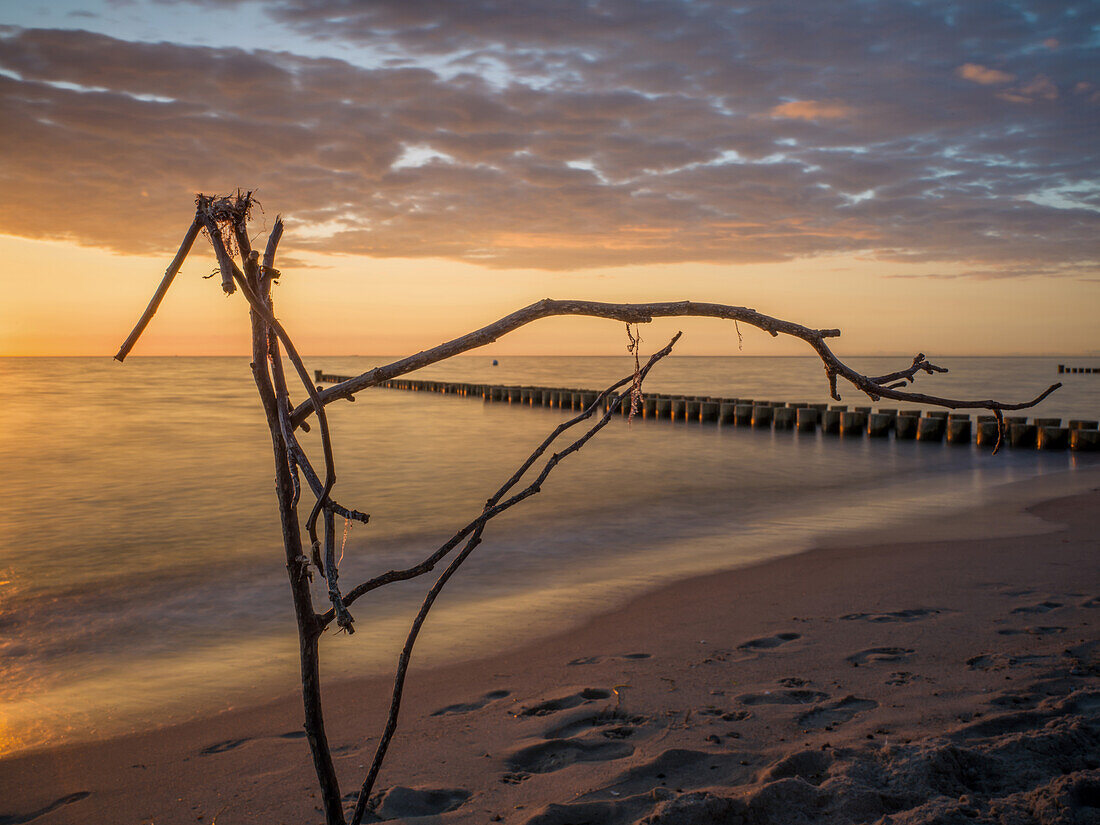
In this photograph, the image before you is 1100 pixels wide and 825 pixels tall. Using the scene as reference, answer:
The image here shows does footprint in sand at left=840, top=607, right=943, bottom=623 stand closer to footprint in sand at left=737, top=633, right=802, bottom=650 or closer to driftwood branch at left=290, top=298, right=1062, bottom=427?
footprint in sand at left=737, top=633, right=802, bottom=650

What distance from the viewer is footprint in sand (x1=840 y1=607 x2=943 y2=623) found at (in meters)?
6.25

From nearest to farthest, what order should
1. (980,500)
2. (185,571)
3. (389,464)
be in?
(185,571) → (980,500) → (389,464)

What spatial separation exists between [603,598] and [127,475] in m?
16.3

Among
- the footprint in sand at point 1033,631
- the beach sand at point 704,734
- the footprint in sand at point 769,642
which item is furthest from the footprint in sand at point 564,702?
the footprint in sand at point 1033,631

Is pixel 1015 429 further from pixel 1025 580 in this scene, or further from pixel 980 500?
pixel 1025 580

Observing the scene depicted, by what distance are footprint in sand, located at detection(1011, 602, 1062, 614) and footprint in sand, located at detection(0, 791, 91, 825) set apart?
6943 millimetres

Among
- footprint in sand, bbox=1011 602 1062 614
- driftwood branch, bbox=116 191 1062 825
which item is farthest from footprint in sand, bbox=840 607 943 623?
driftwood branch, bbox=116 191 1062 825

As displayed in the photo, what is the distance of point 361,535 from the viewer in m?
12.1

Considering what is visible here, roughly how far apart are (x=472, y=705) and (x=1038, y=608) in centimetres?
492

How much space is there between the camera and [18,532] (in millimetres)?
12898

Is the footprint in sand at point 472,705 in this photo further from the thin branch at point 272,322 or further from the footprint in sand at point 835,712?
the thin branch at point 272,322

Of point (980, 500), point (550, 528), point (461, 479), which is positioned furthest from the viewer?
point (461, 479)

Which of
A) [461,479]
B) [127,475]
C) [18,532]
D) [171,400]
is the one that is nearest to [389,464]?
[461,479]

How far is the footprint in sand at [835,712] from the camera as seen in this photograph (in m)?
4.11
